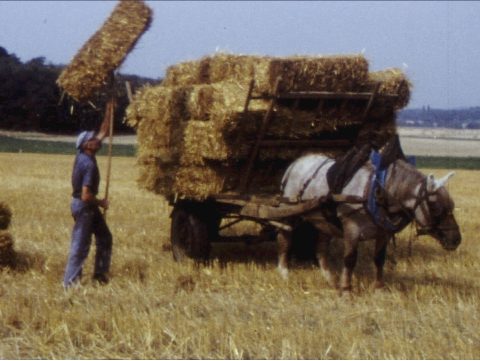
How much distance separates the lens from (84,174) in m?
10.4

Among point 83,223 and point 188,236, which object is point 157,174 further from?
point 83,223

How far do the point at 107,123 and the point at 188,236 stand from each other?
2.48 m

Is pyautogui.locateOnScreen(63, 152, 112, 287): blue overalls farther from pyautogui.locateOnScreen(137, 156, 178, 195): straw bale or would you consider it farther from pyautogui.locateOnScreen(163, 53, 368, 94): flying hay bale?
pyautogui.locateOnScreen(163, 53, 368, 94): flying hay bale

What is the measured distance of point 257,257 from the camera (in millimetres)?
13680

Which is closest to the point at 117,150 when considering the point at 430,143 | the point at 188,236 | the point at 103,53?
the point at 430,143

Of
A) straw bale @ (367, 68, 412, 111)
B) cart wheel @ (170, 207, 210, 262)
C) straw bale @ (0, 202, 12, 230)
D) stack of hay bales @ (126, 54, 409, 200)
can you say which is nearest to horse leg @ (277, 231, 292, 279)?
stack of hay bales @ (126, 54, 409, 200)

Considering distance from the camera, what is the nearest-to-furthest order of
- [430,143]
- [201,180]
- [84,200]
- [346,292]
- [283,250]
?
[346,292]
[84,200]
[283,250]
[201,180]
[430,143]

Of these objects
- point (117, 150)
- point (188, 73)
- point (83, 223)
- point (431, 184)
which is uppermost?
point (188, 73)

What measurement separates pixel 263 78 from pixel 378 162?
1746 mm

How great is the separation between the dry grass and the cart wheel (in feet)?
0.79

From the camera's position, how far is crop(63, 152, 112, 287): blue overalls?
10375 millimetres

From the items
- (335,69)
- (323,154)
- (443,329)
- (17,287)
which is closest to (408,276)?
(323,154)

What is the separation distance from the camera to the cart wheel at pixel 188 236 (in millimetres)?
12523

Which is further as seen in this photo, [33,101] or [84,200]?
[33,101]
